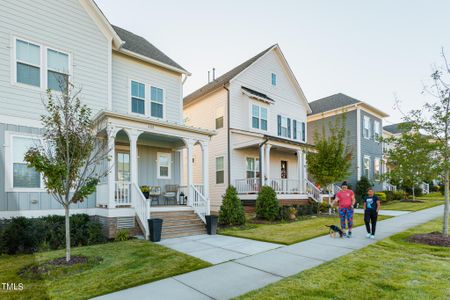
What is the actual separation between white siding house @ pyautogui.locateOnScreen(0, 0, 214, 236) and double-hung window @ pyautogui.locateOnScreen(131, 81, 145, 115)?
1.8 inches

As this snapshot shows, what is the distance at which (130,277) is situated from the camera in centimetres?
534

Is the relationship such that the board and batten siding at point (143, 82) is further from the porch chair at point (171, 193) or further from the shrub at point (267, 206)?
the shrub at point (267, 206)

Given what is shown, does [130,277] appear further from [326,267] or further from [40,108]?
[40,108]

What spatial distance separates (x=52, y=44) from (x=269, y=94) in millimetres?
13303

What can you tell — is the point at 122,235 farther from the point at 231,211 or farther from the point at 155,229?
the point at 231,211

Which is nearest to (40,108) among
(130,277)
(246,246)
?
(130,277)

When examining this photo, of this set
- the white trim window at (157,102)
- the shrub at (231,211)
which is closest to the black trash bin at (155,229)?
the shrub at (231,211)

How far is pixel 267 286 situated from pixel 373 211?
5.76 m

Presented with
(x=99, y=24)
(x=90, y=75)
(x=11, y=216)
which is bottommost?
(x=11, y=216)

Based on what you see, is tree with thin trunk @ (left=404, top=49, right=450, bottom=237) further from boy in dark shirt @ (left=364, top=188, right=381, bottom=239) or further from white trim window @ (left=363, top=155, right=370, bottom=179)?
white trim window @ (left=363, top=155, right=370, bottom=179)

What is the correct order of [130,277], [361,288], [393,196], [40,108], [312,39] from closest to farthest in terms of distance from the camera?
[361,288], [130,277], [40,108], [312,39], [393,196]

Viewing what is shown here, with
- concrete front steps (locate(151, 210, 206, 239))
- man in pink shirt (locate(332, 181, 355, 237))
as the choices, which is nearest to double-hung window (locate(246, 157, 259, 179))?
concrete front steps (locate(151, 210, 206, 239))

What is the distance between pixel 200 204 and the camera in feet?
38.4

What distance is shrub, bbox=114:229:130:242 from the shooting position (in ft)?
29.9
